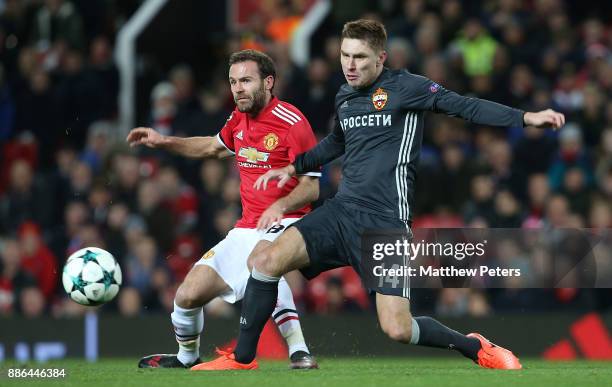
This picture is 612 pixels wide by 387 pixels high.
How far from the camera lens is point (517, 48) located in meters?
14.7

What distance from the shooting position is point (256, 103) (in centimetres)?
888

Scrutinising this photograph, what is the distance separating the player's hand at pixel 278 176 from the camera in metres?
8.30

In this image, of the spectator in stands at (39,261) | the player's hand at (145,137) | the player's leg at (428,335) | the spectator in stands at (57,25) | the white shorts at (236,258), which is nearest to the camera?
the player's leg at (428,335)

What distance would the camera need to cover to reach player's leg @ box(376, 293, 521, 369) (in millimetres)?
8016

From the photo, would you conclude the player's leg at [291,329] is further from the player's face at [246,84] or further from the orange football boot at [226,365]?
the player's face at [246,84]

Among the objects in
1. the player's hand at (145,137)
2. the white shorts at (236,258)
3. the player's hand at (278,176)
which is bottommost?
the white shorts at (236,258)

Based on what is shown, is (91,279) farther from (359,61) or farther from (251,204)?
(359,61)

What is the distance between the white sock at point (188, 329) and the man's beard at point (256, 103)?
4.35ft

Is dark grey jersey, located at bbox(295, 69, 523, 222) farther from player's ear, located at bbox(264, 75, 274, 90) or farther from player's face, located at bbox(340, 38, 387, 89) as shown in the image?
player's ear, located at bbox(264, 75, 274, 90)

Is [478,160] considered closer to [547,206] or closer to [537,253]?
[547,206]

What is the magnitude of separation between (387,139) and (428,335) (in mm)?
1205

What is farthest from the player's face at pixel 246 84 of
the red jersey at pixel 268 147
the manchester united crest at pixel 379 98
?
the manchester united crest at pixel 379 98

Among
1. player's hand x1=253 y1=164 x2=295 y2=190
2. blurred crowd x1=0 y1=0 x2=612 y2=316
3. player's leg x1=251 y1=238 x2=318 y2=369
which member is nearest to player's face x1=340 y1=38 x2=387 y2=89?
player's hand x1=253 y1=164 x2=295 y2=190

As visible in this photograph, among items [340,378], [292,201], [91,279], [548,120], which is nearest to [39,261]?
[91,279]
